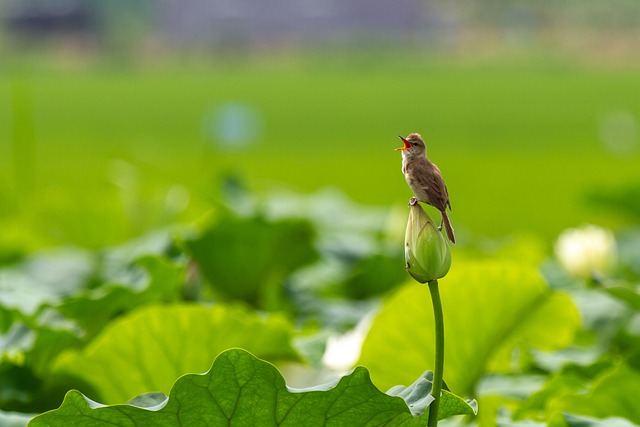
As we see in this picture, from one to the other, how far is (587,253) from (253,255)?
0.47 m

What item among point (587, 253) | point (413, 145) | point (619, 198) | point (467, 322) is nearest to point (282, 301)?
point (587, 253)

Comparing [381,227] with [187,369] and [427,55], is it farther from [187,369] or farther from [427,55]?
[427,55]

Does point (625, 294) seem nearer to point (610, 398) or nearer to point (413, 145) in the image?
point (610, 398)

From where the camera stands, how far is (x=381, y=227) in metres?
1.96

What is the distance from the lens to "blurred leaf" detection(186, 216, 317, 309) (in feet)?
4.64

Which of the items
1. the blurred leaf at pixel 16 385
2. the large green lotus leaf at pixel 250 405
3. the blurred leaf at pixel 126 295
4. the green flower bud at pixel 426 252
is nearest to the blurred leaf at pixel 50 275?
the blurred leaf at pixel 126 295

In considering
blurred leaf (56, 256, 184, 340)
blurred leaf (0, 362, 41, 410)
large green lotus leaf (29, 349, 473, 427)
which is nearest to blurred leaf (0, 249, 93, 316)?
blurred leaf (56, 256, 184, 340)

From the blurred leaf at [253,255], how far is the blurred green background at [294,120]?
0.26 metres

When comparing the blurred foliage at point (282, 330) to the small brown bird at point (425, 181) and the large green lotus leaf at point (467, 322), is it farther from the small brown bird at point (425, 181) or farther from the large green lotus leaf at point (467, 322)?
the small brown bird at point (425, 181)

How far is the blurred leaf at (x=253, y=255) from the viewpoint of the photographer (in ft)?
4.64

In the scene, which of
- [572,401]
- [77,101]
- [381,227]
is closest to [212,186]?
[381,227]

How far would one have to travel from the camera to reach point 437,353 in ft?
2.06

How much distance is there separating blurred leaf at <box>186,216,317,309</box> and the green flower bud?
0.78 m

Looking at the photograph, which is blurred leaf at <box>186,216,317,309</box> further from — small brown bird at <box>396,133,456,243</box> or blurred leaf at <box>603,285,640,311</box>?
small brown bird at <box>396,133,456,243</box>
